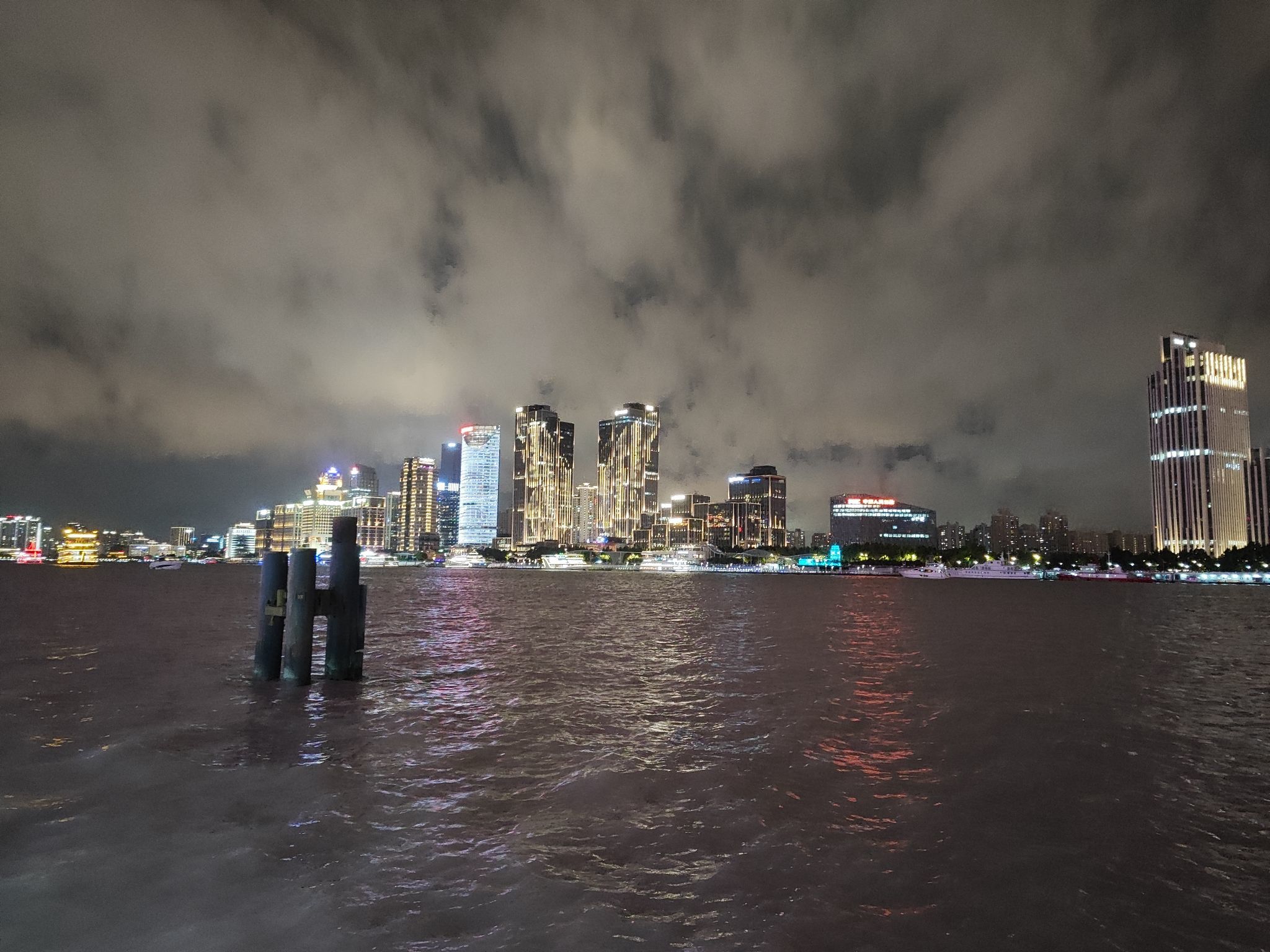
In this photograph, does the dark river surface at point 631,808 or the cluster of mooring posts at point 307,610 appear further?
the cluster of mooring posts at point 307,610

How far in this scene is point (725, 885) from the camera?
7.65 metres

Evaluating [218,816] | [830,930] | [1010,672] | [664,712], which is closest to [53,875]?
[218,816]

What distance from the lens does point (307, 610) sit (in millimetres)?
18969

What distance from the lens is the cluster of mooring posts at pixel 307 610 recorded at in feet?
61.9

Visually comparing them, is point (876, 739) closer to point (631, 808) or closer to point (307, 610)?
point (631, 808)

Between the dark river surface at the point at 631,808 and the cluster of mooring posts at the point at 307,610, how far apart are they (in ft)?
2.99

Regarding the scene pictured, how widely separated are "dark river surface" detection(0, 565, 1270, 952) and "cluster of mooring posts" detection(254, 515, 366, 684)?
0.91 meters

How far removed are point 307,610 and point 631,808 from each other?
12.6 meters

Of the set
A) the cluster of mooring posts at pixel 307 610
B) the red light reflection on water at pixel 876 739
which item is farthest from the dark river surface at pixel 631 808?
the cluster of mooring posts at pixel 307 610

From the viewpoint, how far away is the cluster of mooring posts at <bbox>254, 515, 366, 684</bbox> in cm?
1886

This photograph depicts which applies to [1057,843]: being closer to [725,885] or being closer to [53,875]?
[725,885]

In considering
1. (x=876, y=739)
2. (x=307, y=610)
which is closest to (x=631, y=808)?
(x=876, y=739)

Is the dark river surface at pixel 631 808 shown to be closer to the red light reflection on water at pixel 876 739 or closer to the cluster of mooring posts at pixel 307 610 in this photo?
the red light reflection on water at pixel 876 739

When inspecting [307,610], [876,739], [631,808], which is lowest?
[876,739]
